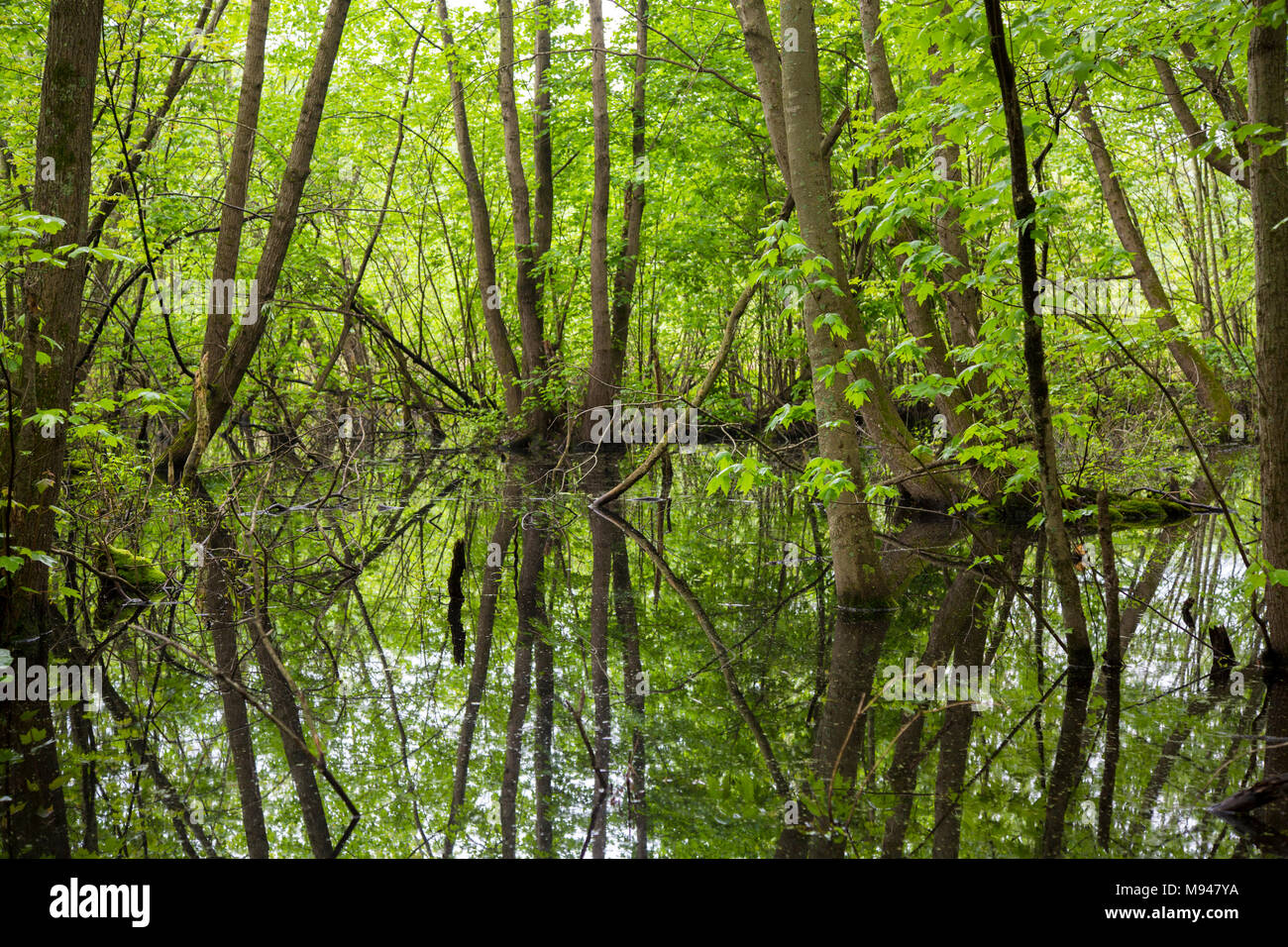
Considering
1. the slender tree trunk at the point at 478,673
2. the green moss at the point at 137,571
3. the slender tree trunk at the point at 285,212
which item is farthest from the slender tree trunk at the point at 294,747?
the slender tree trunk at the point at 285,212

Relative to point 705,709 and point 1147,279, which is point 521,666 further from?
point 1147,279

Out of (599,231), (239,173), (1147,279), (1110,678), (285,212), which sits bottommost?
(1110,678)

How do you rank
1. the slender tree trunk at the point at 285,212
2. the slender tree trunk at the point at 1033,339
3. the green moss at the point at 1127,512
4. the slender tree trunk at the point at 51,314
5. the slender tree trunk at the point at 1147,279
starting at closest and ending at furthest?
the slender tree trunk at the point at 1033,339 < the slender tree trunk at the point at 51,314 < the green moss at the point at 1127,512 < the slender tree trunk at the point at 285,212 < the slender tree trunk at the point at 1147,279

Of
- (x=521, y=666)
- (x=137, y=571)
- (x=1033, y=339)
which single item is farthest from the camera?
(x=137, y=571)

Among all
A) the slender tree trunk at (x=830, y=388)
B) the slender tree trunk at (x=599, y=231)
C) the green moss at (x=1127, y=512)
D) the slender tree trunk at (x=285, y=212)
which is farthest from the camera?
the slender tree trunk at (x=599, y=231)

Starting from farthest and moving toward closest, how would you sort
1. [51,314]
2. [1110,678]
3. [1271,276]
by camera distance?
[51,314] → [1110,678] → [1271,276]

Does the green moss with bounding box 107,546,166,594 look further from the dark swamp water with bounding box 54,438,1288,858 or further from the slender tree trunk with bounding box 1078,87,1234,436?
the slender tree trunk with bounding box 1078,87,1234,436

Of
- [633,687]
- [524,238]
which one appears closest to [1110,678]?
[633,687]

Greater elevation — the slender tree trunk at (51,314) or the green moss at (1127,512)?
the slender tree trunk at (51,314)

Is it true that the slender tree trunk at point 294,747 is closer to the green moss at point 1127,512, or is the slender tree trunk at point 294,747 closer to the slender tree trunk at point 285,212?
the slender tree trunk at point 285,212

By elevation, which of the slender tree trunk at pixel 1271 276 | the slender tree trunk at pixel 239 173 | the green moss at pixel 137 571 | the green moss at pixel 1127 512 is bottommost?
the green moss at pixel 137 571

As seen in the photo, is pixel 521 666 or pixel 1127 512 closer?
pixel 521 666

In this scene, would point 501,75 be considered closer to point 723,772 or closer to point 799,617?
point 799,617
